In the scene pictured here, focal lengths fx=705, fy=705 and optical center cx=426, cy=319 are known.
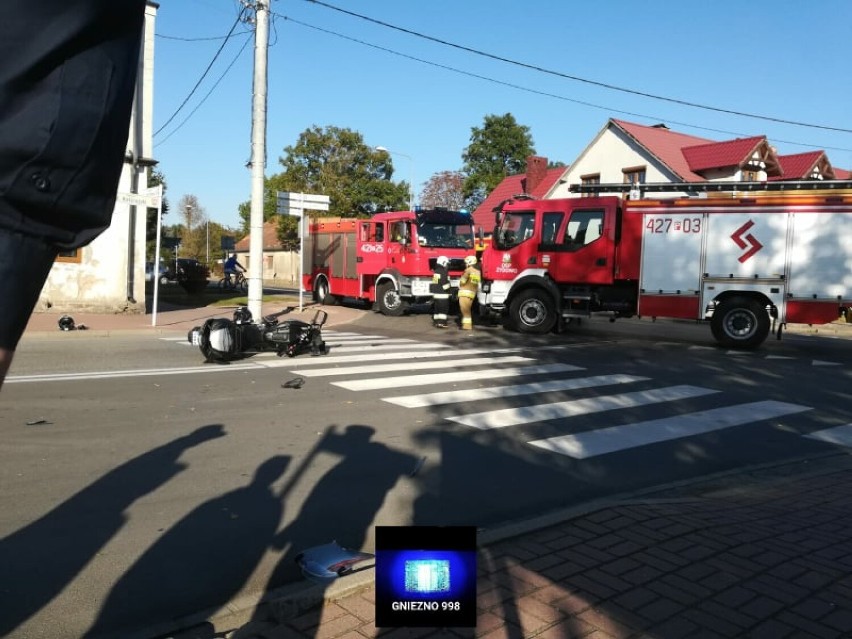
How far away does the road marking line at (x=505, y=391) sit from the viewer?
8503 mm

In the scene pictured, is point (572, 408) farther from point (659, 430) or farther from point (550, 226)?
point (550, 226)

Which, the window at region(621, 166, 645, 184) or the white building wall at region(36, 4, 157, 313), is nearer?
the white building wall at region(36, 4, 157, 313)

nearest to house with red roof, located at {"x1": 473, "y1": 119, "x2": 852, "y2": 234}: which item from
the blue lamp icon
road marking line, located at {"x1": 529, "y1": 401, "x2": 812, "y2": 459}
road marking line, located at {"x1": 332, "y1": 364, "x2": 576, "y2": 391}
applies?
road marking line, located at {"x1": 332, "y1": 364, "x2": 576, "y2": 391}

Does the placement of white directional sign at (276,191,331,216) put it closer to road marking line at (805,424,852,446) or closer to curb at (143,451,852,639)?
road marking line at (805,424,852,446)

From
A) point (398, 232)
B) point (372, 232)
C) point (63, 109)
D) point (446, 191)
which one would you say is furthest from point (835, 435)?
point (446, 191)

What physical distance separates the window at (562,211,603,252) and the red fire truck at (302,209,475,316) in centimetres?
433

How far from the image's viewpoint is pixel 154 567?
150 inches

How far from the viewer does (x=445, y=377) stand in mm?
10258

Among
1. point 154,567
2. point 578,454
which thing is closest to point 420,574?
point 154,567

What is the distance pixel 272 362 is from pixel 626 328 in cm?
1149

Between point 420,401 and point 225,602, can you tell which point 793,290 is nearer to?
point 420,401

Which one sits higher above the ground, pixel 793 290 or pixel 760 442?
pixel 793 290

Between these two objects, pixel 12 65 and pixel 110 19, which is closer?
pixel 12 65

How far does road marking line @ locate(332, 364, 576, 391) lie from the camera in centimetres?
947
